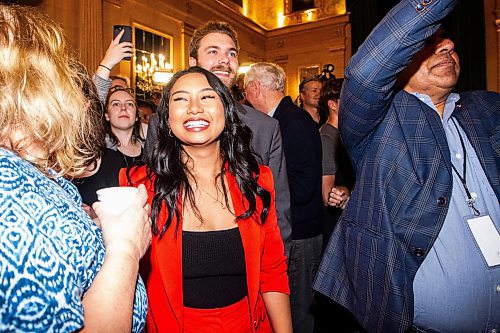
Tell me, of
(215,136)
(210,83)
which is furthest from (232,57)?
(215,136)

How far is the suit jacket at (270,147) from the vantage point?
204 cm

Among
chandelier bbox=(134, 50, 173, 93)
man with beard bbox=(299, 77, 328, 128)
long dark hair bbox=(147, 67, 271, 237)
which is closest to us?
long dark hair bbox=(147, 67, 271, 237)

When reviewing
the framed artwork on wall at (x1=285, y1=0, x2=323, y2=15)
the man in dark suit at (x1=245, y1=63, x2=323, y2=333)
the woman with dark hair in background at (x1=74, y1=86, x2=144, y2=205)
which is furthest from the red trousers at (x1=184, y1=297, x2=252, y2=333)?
the framed artwork on wall at (x1=285, y1=0, x2=323, y2=15)

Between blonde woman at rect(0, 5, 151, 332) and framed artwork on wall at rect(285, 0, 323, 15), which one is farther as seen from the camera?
framed artwork on wall at rect(285, 0, 323, 15)

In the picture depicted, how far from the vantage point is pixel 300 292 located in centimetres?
262

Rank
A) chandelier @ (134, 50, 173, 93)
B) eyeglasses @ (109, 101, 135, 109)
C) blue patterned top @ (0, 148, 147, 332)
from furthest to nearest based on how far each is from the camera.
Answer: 1. chandelier @ (134, 50, 173, 93)
2. eyeglasses @ (109, 101, 135, 109)
3. blue patterned top @ (0, 148, 147, 332)

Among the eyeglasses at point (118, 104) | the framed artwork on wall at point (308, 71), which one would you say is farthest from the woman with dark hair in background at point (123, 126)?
the framed artwork on wall at point (308, 71)

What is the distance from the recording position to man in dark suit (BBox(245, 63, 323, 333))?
2555mm

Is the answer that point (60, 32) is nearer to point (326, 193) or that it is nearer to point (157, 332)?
point (157, 332)

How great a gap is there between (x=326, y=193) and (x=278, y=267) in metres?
1.35

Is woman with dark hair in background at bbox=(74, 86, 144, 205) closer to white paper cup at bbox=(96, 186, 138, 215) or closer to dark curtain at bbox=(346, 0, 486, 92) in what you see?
white paper cup at bbox=(96, 186, 138, 215)

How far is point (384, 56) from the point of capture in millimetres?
1162

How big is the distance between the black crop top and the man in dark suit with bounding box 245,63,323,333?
→ 1155 mm

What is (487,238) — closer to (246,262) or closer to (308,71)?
(246,262)
